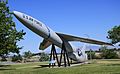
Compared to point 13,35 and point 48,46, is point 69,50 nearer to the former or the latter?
point 48,46

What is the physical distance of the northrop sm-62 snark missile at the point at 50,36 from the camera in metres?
40.7

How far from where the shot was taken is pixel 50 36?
45.1m

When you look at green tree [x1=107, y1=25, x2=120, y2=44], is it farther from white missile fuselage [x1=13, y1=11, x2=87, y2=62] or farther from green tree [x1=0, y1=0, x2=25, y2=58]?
green tree [x1=0, y1=0, x2=25, y2=58]

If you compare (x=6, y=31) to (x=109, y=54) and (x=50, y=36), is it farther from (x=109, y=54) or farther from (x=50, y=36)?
(x=109, y=54)

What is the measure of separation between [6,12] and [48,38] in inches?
303

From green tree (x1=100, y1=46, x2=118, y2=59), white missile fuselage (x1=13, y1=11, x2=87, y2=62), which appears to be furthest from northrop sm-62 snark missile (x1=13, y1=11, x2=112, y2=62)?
green tree (x1=100, y1=46, x2=118, y2=59)

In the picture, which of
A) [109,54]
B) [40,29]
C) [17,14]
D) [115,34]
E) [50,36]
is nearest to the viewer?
[17,14]

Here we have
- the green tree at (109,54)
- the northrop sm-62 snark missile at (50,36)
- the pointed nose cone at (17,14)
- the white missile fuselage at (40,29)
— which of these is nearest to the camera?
the pointed nose cone at (17,14)

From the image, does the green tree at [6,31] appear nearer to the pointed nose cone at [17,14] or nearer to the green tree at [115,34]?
the pointed nose cone at [17,14]

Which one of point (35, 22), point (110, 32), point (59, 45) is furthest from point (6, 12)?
point (110, 32)

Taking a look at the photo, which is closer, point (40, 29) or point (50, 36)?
point (40, 29)

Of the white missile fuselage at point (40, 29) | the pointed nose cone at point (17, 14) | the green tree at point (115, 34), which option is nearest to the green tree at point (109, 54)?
the green tree at point (115, 34)

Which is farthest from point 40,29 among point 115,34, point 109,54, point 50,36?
point 109,54

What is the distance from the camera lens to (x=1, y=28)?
1687 inches
